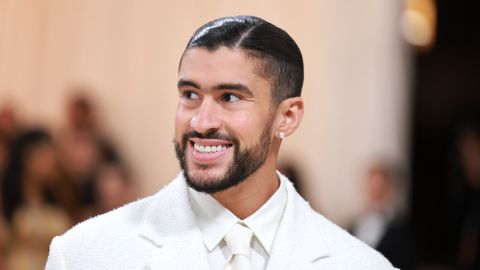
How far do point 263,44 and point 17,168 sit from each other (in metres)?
3.88

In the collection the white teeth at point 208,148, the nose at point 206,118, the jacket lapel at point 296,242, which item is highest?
the nose at point 206,118

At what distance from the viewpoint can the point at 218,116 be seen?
282 cm

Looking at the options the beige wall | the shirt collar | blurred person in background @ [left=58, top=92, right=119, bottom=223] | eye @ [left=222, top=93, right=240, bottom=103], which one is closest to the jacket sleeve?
the shirt collar

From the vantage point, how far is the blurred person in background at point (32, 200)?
611 cm

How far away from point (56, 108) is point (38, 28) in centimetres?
70

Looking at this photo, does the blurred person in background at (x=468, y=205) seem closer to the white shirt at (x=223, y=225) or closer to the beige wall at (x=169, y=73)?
the beige wall at (x=169, y=73)

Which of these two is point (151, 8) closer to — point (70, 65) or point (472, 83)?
point (70, 65)

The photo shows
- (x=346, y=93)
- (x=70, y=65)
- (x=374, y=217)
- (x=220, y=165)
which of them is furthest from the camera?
(x=70, y=65)

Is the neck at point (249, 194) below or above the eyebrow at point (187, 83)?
below

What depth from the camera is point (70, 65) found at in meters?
8.56

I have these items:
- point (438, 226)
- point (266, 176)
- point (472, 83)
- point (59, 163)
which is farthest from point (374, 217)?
point (472, 83)

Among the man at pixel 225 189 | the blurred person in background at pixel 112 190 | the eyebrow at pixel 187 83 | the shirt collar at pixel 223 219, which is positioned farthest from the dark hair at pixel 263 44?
the blurred person in background at pixel 112 190

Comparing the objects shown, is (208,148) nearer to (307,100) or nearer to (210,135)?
(210,135)

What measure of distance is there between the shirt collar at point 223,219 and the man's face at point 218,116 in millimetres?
138
